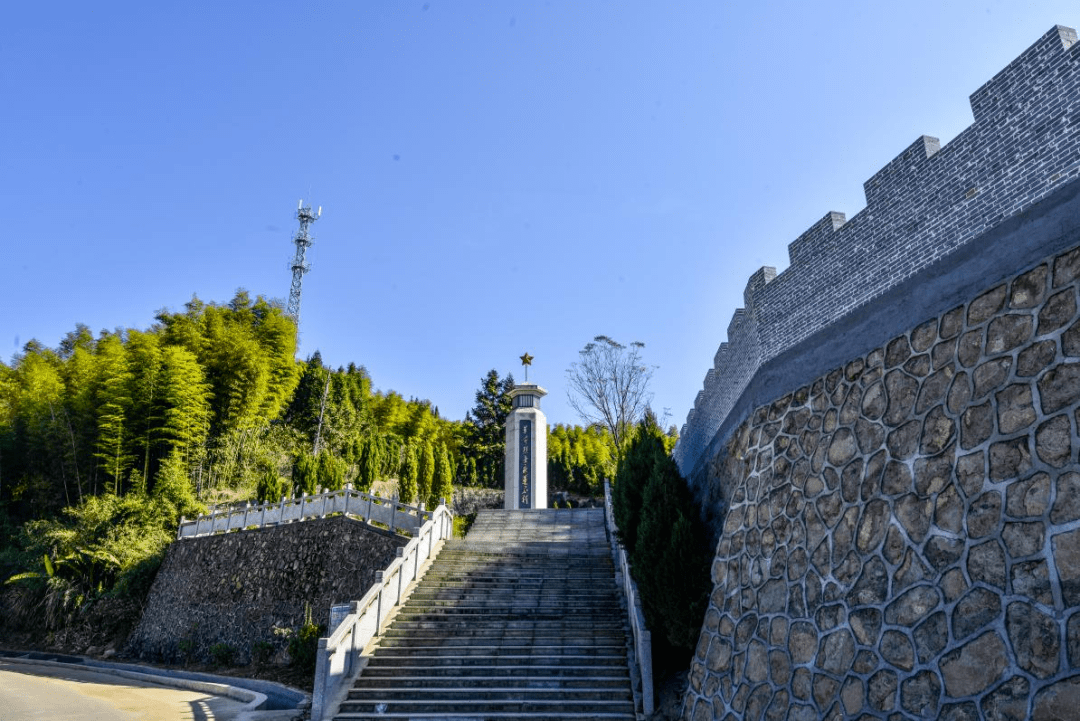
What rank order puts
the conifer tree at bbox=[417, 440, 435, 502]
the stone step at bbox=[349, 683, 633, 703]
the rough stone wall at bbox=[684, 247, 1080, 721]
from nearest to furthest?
the rough stone wall at bbox=[684, 247, 1080, 721] → the stone step at bbox=[349, 683, 633, 703] → the conifer tree at bbox=[417, 440, 435, 502]

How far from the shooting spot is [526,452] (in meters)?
24.4

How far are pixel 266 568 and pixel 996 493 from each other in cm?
1734

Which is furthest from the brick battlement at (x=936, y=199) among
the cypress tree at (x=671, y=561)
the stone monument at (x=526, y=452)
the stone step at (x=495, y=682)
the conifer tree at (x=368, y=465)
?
the conifer tree at (x=368, y=465)

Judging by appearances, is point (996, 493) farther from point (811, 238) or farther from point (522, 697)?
point (522, 697)

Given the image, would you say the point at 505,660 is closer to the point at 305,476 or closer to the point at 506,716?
the point at 506,716

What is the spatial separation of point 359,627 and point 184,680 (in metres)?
6.73

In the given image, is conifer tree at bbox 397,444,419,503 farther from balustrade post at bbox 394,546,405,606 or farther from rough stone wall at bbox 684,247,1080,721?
rough stone wall at bbox 684,247,1080,721

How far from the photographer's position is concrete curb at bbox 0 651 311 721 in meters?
9.77

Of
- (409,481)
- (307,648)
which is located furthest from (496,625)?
(409,481)

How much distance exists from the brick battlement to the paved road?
32.3 feet

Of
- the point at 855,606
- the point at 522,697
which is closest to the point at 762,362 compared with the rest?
the point at 855,606

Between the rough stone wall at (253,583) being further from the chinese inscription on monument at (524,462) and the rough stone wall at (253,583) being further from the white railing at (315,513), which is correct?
the chinese inscription on monument at (524,462)

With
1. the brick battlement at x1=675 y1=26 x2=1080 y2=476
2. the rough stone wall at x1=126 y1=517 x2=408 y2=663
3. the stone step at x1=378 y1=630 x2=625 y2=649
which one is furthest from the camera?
the rough stone wall at x1=126 y1=517 x2=408 y2=663

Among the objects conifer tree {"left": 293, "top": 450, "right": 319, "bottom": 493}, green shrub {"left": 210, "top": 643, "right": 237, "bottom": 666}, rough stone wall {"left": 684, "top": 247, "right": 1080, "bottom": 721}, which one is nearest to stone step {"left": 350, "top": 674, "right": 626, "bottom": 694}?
rough stone wall {"left": 684, "top": 247, "right": 1080, "bottom": 721}
